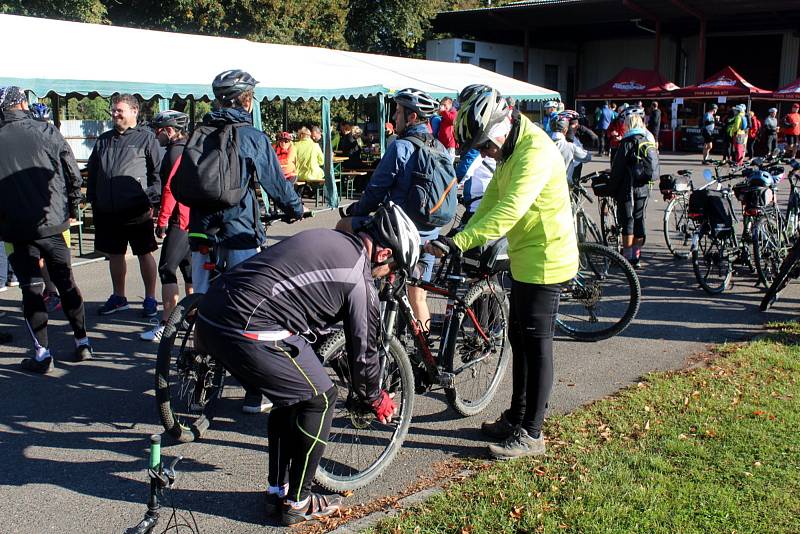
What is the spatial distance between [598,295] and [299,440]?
3716 millimetres

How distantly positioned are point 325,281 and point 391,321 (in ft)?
3.46

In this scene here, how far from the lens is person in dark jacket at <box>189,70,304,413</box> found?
4926 millimetres

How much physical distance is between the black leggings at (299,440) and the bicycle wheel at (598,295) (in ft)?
11.5

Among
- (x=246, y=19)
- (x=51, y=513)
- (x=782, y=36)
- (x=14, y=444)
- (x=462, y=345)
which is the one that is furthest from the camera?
(x=782, y=36)

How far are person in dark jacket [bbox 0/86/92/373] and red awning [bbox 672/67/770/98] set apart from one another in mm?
28016

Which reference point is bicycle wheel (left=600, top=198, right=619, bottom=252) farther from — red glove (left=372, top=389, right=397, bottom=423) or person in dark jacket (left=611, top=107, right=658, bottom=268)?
red glove (left=372, top=389, right=397, bottom=423)

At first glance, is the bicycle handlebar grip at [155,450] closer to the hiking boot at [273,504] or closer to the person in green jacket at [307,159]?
the hiking boot at [273,504]

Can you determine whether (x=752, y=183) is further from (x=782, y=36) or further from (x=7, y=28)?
(x=782, y=36)

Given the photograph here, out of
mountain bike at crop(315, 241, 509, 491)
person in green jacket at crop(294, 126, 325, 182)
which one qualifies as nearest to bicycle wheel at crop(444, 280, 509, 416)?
mountain bike at crop(315, 241, 509, 491)

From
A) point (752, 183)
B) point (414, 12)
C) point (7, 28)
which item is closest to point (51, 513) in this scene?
point (752, 183)

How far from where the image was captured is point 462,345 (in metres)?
4.97

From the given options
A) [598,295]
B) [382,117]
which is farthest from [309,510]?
[382,117]

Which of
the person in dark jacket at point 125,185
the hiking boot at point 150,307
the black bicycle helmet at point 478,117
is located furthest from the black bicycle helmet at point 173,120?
the black bicycle helmet at point 478,117

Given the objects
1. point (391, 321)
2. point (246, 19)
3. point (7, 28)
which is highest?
point (246, 19)
